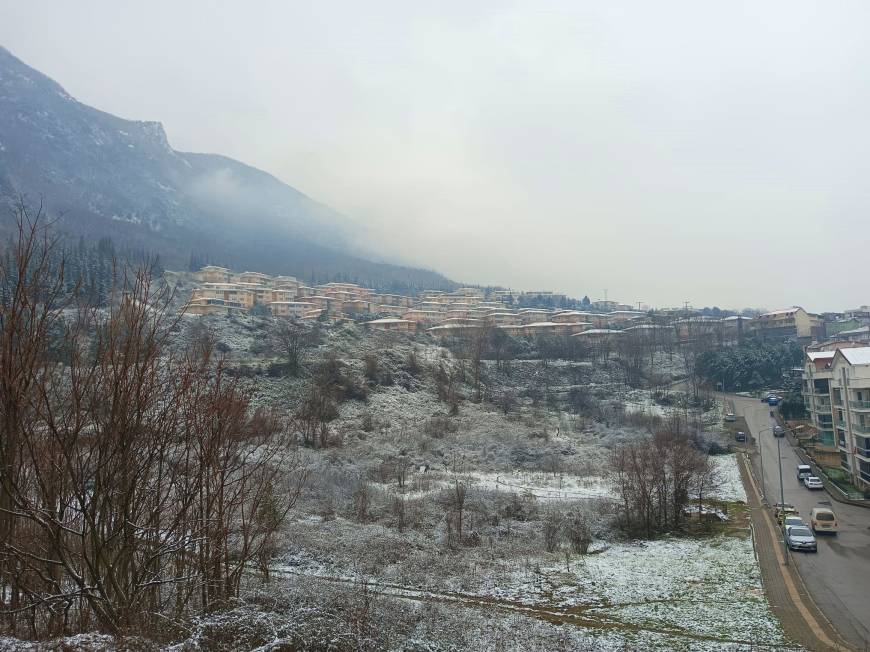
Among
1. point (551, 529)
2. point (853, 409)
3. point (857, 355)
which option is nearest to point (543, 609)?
point (551, 529)

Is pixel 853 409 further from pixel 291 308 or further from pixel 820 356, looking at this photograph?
→ pixel 291 308

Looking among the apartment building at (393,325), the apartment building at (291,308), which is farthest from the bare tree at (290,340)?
the apartment building at (291,308)

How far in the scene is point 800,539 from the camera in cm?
1630

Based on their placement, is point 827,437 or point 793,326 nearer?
point 827,437

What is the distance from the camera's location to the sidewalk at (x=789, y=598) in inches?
399

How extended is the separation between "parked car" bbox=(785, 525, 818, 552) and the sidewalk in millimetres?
395

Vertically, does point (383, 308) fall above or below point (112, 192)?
below

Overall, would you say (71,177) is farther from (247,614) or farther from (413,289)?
(247,614)

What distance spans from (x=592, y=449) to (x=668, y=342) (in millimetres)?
44186

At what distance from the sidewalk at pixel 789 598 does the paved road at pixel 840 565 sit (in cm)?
22

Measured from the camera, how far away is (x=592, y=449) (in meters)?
34.9

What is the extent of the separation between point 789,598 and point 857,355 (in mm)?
18023

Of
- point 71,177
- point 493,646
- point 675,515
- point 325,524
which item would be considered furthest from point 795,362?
point 71,177

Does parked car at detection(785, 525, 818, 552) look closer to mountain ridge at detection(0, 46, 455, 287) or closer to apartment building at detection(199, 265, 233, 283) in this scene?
apartment building at detection(199, 265, 233, 283)
